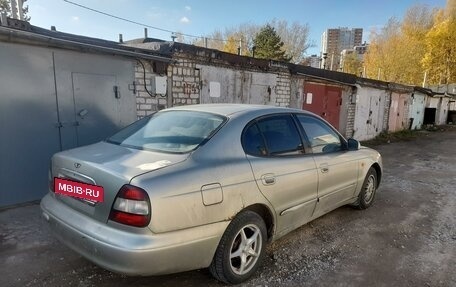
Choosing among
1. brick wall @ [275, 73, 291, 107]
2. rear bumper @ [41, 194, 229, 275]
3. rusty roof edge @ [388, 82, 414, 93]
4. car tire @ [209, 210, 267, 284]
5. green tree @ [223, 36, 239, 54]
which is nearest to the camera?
rear bumper @ [41, 194, 229, 275]

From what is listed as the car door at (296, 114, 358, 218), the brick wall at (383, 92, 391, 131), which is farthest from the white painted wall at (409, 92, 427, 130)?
the car door at (296, 114, 358, 218)

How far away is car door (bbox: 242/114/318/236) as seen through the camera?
8.53ft

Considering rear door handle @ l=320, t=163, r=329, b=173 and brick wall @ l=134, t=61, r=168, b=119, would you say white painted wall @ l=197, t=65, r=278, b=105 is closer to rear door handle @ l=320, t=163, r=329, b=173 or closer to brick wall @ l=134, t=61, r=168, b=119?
brick wall @ l=134, t=61, r=168, b=119

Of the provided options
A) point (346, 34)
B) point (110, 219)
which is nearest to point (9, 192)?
point (110, 219)

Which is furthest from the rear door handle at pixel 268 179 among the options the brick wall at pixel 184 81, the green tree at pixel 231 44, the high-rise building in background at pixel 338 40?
the high-rise building in background at pixel 338 40

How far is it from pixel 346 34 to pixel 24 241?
62451mm

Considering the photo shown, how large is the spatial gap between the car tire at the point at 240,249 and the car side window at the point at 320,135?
3.79ft

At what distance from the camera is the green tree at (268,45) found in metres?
33.0

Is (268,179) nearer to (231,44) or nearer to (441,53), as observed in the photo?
(231,44)

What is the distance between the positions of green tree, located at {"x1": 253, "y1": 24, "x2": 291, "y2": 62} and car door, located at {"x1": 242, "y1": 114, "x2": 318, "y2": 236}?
30973mm

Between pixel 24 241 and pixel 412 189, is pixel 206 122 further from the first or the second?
pixel 412 189

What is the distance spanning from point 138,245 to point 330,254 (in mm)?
2083

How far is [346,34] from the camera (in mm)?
56438

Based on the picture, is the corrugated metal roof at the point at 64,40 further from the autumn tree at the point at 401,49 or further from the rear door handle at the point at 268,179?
the autumn tree at the point at 401,49
